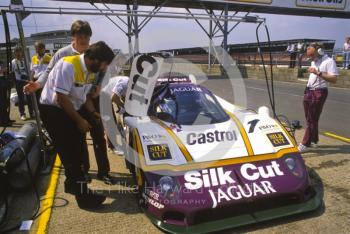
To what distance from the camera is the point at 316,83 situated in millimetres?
4922

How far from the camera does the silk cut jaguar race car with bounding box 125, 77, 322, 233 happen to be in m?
2.92

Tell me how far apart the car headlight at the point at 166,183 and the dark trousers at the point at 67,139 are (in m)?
0.94

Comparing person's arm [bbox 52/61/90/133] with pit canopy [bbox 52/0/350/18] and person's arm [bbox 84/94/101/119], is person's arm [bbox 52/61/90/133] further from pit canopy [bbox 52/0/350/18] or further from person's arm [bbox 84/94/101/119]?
pit canopy [bbox 52/0/350/18]

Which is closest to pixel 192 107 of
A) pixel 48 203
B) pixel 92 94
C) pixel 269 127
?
pixel 269 127

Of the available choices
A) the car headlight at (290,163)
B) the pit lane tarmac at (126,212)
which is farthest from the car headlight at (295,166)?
the pit lane tarmac at (126,212)

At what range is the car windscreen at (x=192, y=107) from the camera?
3943 mm

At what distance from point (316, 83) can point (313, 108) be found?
39 centimetres

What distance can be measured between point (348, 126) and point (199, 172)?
16.7 ft

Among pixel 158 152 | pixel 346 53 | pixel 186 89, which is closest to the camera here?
pixel 158 152

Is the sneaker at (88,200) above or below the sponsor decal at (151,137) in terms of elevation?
below

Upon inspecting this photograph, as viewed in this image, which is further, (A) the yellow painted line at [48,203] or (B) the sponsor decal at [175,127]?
(B) the sponsor decal at [175,127]

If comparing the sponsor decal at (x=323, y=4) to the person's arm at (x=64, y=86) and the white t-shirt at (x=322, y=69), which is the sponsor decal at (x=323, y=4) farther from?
the person's arm at (x=64, y=86)

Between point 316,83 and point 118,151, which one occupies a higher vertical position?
point 316,83

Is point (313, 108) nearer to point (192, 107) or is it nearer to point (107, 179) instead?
point (192, 107)
